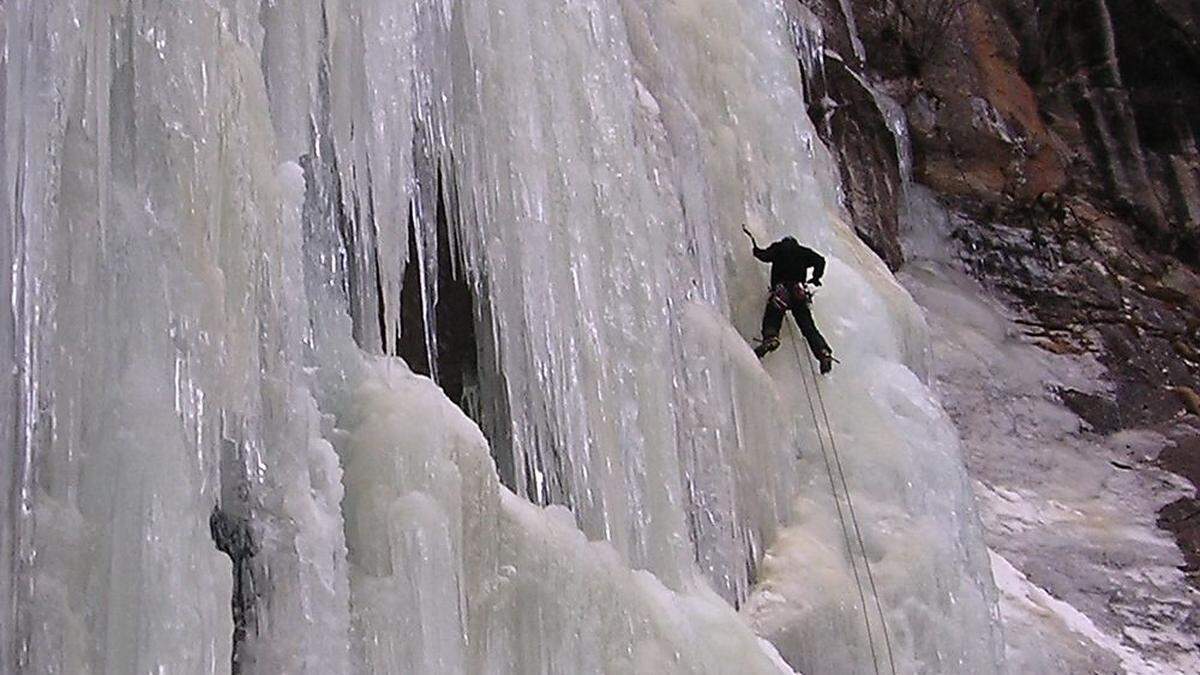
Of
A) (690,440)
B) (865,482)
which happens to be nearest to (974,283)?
(865,482)

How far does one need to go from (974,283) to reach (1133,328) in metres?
1.21

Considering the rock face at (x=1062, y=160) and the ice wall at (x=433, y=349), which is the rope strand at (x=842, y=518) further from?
the rock face at (x=1062, y=160)

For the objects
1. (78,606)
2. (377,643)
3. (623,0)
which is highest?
(623,0)

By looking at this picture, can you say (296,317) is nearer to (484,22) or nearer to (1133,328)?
(484,22)

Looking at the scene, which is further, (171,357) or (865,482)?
(865,482)

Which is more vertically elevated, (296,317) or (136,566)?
(296,317)

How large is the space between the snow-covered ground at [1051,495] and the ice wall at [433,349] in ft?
4.66

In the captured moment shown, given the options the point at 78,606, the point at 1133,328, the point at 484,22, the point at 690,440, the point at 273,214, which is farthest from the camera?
the point at 1133,328

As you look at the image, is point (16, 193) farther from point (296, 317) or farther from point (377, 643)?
point (377, 643)

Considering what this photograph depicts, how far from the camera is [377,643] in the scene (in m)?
3.94

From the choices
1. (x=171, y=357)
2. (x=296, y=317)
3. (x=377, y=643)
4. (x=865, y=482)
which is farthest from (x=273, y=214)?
(x=865, y=482)

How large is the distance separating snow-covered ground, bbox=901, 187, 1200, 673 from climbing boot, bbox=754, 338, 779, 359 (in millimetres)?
1661

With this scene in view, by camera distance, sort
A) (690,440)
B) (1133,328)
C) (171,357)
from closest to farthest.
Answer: (171,357) < (690,440) < (1133,328)

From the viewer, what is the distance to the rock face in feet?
36.3
